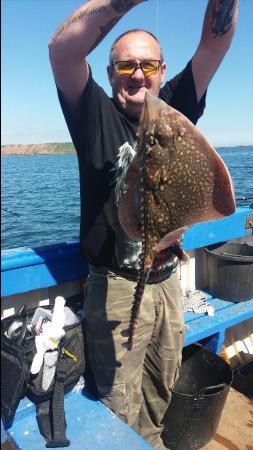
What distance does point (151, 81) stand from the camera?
2881mm

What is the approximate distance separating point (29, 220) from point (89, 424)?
16.3m

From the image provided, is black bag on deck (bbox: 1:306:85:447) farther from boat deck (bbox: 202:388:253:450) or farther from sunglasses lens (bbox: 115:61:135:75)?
sunglasses lens (bbox: 115:61:135:75)

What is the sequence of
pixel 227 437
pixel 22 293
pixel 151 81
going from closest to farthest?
pixel 151 81
pixel 22 293
pixel 227 437

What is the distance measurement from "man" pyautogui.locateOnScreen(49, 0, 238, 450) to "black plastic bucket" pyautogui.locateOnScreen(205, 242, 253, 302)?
1.79m

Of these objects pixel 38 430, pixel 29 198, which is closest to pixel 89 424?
pixel 38 430

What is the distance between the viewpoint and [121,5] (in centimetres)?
222

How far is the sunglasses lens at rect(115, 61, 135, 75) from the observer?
276 cm

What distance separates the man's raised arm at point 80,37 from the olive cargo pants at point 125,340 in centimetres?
144

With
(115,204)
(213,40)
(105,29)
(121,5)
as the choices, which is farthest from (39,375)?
(213,40)

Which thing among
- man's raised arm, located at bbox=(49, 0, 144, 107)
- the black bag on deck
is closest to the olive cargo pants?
the black bag on deck

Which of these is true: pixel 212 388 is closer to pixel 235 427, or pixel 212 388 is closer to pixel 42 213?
pixel 235 427

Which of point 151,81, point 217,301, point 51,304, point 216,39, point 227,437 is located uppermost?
point 216,39

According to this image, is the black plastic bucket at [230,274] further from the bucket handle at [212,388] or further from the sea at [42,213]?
the sea at [42,213]

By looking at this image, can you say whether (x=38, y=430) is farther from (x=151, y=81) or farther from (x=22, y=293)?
(x=151, y=81)
